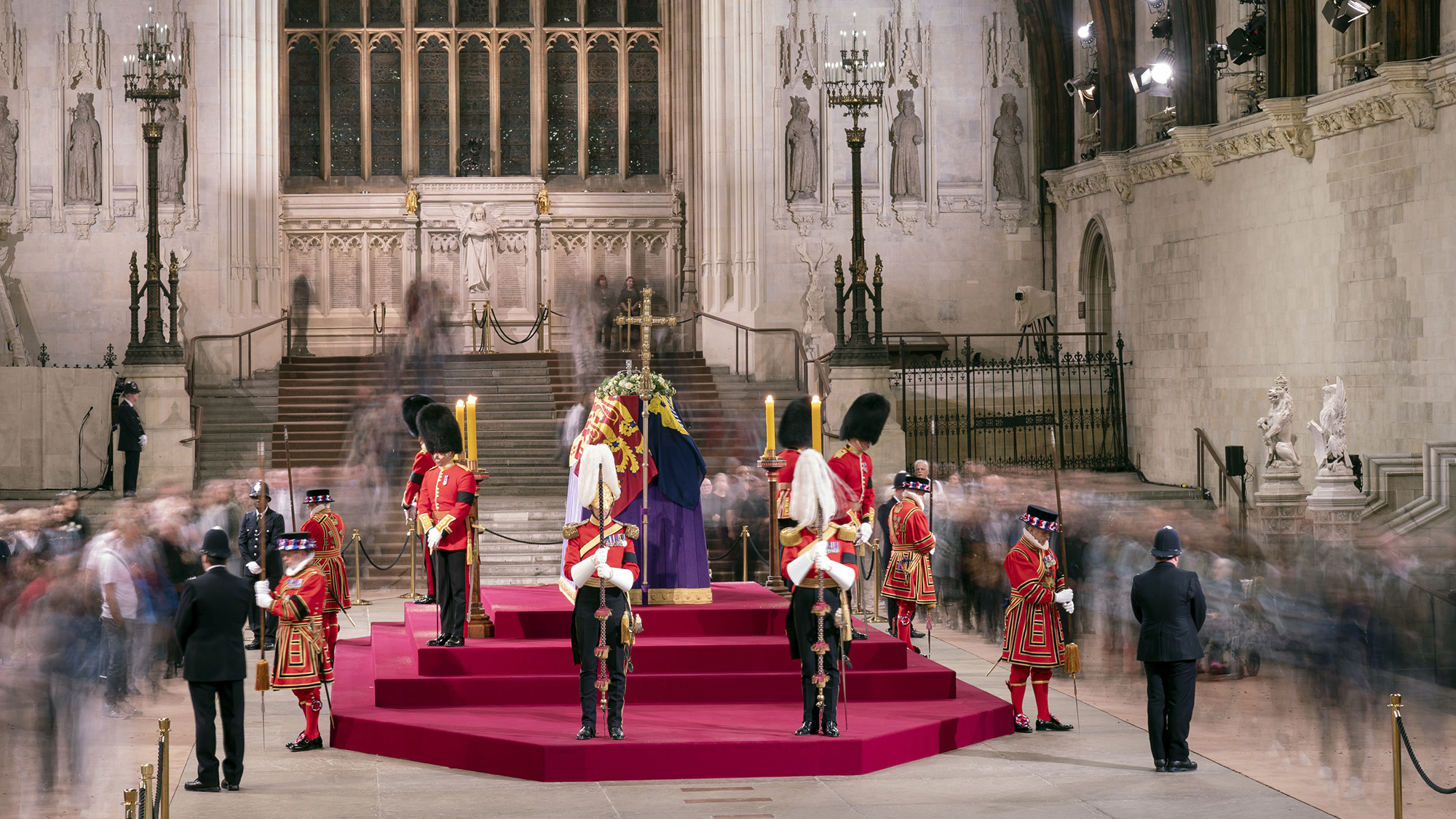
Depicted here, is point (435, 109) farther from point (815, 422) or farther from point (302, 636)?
point (302, 636)

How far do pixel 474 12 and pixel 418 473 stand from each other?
1730 cm

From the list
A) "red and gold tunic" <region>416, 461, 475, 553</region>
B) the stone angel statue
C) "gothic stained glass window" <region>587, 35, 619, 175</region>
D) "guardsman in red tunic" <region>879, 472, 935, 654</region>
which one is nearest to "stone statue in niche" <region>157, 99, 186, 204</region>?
the stone angel statue

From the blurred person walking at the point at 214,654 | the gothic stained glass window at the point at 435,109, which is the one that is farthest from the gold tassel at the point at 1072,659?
the gothic stained glass window at the point at 435,109

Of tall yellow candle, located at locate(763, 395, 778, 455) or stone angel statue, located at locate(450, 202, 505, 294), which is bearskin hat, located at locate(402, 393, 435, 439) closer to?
tall yellow candle, located at locate(763, 395, 778, 455)

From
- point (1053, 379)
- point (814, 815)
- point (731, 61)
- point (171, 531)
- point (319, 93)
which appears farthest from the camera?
point (319, 93)

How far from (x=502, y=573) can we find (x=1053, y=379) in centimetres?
928

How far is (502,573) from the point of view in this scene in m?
17.8

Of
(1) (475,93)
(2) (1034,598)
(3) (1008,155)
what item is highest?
(1) (475,93)

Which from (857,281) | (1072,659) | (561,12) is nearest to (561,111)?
(561,12)

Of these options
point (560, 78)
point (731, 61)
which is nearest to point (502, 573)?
point (731, 61)

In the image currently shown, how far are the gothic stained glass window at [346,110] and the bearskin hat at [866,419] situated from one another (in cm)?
1922

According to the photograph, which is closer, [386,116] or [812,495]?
[812,495]

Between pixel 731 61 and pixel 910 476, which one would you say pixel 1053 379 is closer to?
pixel 731 61

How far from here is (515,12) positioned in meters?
28.6
